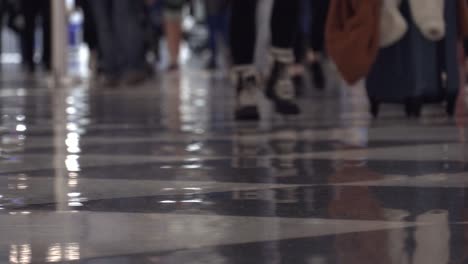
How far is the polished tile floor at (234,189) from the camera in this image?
2828mm

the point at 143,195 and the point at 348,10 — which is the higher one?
the point at 348,10

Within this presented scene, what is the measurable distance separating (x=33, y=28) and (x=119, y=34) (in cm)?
505

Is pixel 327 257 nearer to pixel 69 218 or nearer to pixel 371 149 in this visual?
pixel 69 218

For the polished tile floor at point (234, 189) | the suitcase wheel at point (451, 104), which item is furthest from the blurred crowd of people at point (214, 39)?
the suitcase wheel at point (451, 104)

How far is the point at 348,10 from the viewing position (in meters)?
6.49

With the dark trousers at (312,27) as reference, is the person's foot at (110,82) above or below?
below

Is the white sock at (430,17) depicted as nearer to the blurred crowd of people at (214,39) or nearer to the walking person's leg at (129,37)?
the blurred crowd of people at (214,39)

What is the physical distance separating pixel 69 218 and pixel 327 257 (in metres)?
0.80

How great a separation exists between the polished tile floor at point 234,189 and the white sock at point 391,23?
39 cm

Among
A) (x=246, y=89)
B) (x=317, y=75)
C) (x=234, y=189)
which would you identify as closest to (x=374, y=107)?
(x=246, y=89)

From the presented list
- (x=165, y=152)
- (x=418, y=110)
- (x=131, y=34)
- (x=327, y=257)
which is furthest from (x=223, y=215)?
(x=131, y=34)

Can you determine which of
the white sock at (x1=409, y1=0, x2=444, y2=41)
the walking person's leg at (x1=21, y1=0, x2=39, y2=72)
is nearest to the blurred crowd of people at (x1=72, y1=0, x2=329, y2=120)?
the white sock at (x1=409, y1=0, x2=444, y2=41)

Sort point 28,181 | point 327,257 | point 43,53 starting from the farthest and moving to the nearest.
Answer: point 43,53 → point 28,181 → point 327,257

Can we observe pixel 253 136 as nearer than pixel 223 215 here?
No
